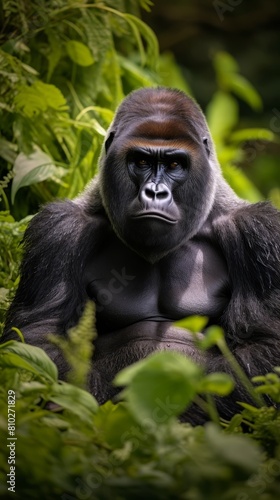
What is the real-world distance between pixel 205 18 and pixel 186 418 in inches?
304

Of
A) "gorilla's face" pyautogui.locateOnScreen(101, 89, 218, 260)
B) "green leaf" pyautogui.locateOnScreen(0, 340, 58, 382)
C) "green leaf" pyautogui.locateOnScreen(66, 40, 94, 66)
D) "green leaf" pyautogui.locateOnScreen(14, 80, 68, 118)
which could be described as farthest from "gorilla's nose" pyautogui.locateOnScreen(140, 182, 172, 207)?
"green leaf" pyautogui.locateOnScreen(66, 40, 94, 66)

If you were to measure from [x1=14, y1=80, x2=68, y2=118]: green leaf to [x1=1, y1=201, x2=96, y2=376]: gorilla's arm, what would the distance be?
905 mm

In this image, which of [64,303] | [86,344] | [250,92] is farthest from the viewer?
[250,92]

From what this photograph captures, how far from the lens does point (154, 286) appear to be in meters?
3.70

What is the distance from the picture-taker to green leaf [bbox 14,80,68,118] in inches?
177

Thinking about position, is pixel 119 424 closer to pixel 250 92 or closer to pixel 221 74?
pixel 250 92

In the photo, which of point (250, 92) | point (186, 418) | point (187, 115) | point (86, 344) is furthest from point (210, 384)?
point (250, 92)

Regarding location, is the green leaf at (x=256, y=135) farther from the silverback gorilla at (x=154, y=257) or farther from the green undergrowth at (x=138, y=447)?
the green undergrowth at (x=138, y=447)

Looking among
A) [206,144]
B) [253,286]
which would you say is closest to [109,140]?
[206,144]

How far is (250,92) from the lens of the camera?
7.50 meters

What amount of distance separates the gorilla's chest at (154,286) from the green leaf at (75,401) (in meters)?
1.23

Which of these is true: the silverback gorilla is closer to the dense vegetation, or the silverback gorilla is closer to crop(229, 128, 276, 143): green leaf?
the dense vegetation

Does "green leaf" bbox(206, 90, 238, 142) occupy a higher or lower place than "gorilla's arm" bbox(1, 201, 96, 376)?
higher

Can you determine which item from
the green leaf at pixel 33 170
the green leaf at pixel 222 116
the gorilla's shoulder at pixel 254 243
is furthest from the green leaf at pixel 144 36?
the gorilla's shoulder at pixel 254 243
